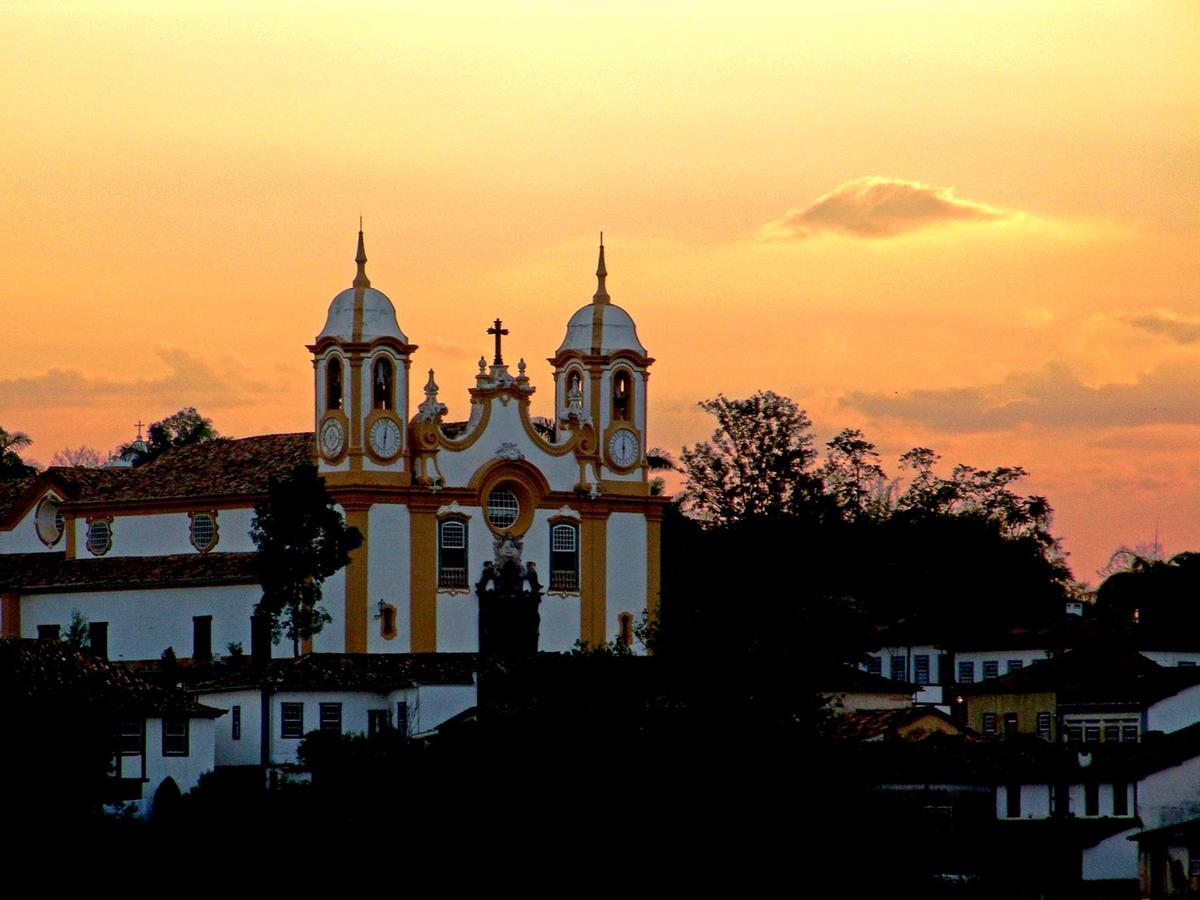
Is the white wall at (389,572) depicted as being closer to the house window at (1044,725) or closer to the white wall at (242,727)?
the white wall at (242,727)

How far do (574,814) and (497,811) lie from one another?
5.10 feet

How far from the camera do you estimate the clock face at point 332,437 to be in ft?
301

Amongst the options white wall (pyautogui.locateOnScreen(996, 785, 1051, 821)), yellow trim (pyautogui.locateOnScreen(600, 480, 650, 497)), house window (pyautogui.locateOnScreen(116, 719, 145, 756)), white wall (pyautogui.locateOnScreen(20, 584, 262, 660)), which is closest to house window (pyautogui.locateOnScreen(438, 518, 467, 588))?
yellow trim (pyautogui.locateOnScreen(600, 480, 650, 497))

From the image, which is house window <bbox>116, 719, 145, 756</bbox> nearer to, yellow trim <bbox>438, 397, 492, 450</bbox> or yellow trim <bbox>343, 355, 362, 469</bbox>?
yellow trim <bbox>343, 355, 362, 469</bbox>

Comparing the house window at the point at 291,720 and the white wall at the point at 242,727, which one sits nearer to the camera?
the white wall at the point at 242,727

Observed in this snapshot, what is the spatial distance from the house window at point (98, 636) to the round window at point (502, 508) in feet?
38.2

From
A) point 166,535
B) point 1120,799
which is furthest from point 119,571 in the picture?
point 1120,799

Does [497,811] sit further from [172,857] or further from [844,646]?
[844,646]

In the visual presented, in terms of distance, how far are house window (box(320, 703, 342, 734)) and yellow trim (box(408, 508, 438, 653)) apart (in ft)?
16.3

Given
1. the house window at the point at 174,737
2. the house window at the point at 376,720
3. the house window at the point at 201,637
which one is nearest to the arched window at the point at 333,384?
the house window at the point at 201,637

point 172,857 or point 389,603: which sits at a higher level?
point 389,603

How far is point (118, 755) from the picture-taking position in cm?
7512

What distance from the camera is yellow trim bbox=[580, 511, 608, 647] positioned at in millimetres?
94750

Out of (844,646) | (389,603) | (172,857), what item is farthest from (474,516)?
(172,857)
